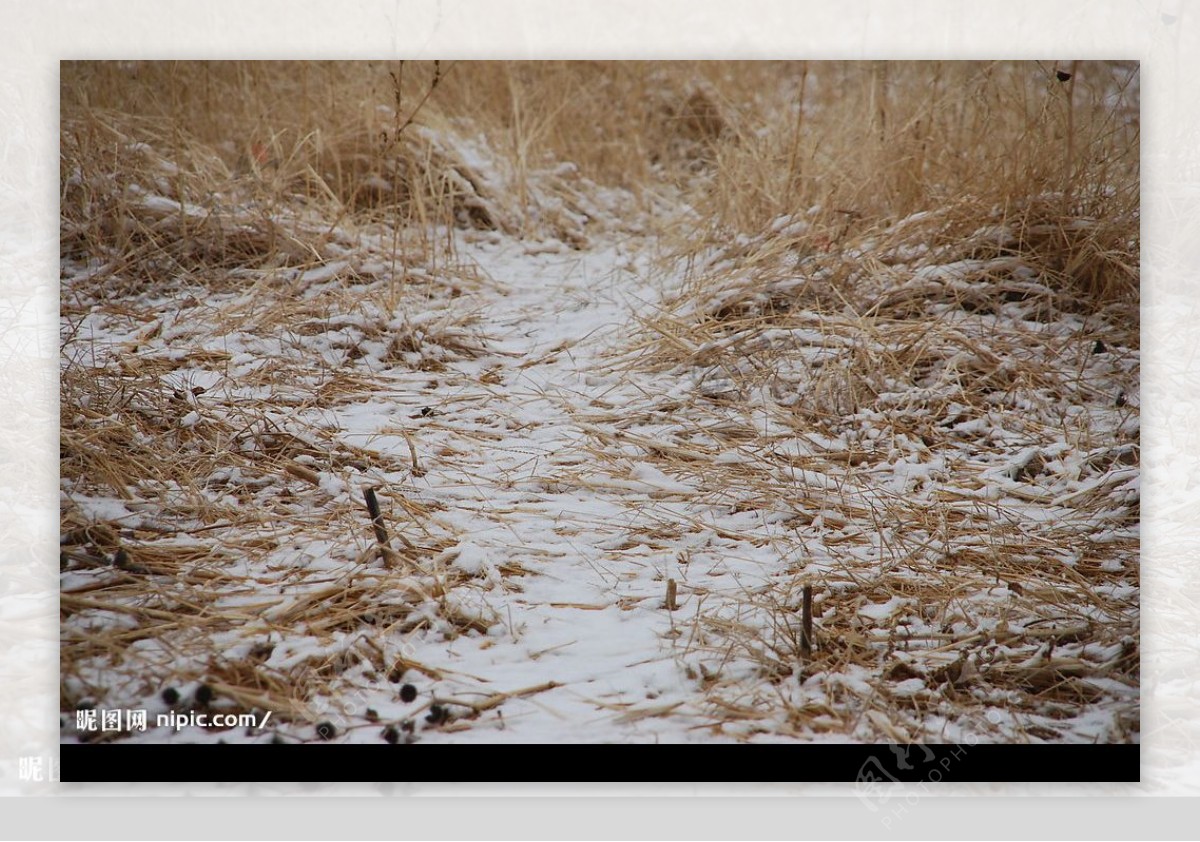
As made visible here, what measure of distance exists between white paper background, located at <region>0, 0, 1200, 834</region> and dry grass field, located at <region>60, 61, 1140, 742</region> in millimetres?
48

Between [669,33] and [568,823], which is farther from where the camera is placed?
[669,33]

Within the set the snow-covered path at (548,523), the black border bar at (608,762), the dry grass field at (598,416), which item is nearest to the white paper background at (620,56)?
the dry grass field at (598,416)

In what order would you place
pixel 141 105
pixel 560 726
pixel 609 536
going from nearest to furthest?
1. pixel 560 726
2. pixel 609 536
3. pixel 141 105

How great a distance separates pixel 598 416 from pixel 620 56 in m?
0.70

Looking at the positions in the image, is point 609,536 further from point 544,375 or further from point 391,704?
point 391,704

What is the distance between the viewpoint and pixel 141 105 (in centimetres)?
179

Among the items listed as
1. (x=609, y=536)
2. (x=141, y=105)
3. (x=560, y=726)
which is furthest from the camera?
(x=141, y=105)

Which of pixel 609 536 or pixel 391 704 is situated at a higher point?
pixel 609 536

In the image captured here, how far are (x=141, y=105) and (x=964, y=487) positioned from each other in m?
1.69

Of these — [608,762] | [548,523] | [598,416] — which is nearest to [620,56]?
[598,416]

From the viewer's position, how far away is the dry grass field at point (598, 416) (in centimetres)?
159

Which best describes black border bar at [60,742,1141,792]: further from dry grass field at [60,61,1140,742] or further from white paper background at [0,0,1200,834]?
white paper background at [0,0,1200,834]

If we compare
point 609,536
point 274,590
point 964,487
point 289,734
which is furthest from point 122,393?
point 964,487

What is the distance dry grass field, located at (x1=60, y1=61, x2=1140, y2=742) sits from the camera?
62.7 inches
